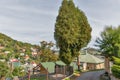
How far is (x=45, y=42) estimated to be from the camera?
88625 millimetres

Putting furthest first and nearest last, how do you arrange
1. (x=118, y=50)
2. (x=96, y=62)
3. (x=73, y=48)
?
Answer: (x=96, y=62), (x=73, y=48), (x=118, y=50)

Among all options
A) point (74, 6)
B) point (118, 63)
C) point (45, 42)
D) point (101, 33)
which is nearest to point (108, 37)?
point (101, 33)

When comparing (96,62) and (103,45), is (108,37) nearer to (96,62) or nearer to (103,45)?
(103,45)

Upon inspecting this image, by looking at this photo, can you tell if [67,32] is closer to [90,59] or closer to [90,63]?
[90,63]

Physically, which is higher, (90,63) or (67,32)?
(67,32)

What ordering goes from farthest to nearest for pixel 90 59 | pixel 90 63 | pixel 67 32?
pixel 90 59, pixel 90 63, pixel 67 32

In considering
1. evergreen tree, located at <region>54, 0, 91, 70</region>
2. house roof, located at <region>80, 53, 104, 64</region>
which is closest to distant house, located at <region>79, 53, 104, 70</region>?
house roof, located at <region>80, 53, 104, 64</region>

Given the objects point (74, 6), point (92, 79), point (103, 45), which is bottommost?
point (92, 79)

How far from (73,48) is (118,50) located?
66.0 ft

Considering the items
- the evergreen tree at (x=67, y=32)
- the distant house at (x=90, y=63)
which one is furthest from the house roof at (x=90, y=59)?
the evergreen tree at (x=67, y=32)

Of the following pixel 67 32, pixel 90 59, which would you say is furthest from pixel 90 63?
pixel 67 32

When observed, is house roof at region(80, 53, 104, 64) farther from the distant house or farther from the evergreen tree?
the evergreen tree

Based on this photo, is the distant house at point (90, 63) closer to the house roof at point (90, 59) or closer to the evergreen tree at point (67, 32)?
the house roof at point (90, 59)

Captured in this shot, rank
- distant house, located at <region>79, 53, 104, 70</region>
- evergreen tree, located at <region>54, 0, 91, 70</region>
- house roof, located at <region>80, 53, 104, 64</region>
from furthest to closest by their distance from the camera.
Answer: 1. house roof, located at <region>80, 53, 104, 64</region>
2. distant house, located at <region>79, 53, 104, 70</region>
3. evergreen tree, located at <region>54, 0, 91, 70</region>
